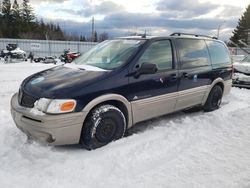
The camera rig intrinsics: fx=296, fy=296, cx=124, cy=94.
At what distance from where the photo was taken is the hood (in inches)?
157

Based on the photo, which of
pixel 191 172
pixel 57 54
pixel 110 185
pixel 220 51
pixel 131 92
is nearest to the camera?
pixel 110 185

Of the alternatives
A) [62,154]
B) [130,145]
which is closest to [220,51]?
[130,145]

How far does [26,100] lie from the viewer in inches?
166

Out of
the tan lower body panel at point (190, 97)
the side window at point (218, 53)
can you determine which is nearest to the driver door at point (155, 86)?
the tan lower body panel at point (190, 97)

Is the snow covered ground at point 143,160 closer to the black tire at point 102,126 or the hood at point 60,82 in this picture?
the black tire at point 102,126

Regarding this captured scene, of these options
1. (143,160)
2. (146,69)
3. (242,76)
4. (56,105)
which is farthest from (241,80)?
(56,105)

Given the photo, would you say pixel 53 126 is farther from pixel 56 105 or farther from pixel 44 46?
pixel 44 46

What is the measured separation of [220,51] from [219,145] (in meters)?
3.08

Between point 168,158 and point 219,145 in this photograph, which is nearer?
point 168,158

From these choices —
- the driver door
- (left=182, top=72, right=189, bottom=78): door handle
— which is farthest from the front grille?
(left=182, top=72, right=189, bottom=78): door handle

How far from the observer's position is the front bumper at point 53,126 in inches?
153

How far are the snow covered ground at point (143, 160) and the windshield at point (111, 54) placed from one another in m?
1.24

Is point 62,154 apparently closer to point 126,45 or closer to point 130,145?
point 130,145

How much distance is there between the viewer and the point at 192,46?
599 cm
